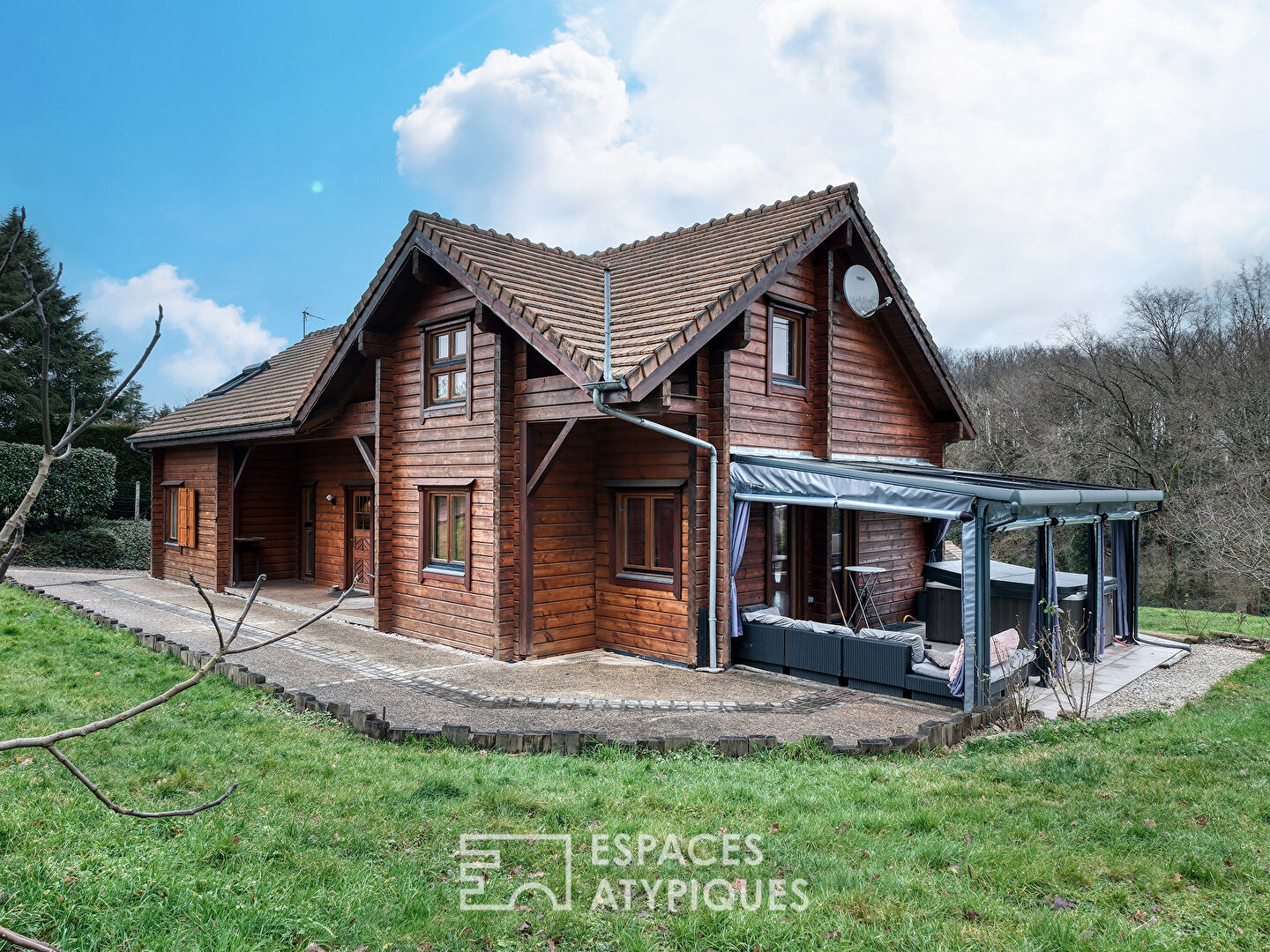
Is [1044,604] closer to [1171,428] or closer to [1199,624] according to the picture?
[1199,624]

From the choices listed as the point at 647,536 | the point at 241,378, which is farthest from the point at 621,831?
the point at 241,378

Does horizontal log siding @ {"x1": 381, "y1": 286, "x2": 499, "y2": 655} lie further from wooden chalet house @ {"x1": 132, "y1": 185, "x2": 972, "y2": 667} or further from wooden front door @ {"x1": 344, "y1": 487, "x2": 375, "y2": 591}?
wooden front door @ {"x1": 344, "y1": 487, "x2": 375, "y2": 591}

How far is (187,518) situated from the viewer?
56.3ft

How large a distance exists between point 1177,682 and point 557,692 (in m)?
7.51

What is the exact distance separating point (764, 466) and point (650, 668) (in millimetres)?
2802

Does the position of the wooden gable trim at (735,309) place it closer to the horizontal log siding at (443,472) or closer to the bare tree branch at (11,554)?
the horizontal log siding at (443,472)

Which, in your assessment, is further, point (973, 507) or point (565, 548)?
point (565, 548)

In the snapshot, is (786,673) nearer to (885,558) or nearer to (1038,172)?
(885,558)

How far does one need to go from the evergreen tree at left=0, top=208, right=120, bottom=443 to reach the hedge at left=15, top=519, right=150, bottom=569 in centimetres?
664

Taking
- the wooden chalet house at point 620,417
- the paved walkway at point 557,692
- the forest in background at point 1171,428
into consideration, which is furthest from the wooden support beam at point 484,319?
the forest in background at point 1171,428

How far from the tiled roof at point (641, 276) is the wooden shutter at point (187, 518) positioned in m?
9.86

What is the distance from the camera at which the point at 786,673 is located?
9.39m

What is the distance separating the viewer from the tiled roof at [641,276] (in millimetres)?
8898

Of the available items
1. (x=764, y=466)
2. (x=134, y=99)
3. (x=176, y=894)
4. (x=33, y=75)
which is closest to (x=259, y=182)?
(x=134, y=99)
